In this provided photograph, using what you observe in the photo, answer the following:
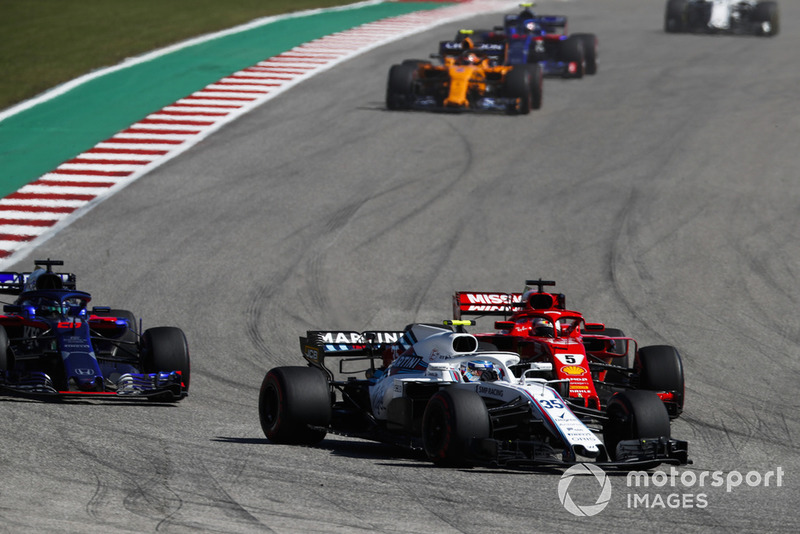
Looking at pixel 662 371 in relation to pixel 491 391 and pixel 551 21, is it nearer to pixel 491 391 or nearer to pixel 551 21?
pixel 491 391

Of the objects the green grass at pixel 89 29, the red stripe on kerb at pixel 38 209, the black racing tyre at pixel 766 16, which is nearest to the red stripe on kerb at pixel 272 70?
the green grass at pixel 89 29

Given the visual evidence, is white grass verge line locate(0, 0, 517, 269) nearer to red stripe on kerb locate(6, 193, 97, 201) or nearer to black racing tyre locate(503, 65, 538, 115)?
red stripe on kerb locate(6, 193, 97, 201)

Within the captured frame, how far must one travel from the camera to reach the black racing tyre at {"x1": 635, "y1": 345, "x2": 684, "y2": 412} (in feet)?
44.7

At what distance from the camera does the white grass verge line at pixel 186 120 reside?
21953 mm

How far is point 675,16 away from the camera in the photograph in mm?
39594

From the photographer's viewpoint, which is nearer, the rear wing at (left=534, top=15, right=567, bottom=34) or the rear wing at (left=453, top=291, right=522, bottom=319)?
the rear wing at (left=453, top=291, right=522, bottom=319)

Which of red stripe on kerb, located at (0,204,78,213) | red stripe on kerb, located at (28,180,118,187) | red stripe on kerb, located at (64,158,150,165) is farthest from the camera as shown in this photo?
red stripe on kerb, located at (64,158,150,165)

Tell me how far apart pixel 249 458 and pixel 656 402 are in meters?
3.64

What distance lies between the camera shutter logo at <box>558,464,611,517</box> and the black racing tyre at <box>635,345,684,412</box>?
3109mm

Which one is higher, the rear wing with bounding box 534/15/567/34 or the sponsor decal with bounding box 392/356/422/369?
the rear wing with bounding box 534/15/567/34

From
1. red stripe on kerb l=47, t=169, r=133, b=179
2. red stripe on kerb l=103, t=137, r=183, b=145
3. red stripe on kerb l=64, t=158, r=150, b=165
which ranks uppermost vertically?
red stripe on kerb l=103, t=137, r=183, b=145

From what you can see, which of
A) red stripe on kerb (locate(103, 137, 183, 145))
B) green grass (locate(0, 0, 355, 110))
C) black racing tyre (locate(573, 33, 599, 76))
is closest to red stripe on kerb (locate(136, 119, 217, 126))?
red stripe on kerb (locate(103, 137, 183, 145))

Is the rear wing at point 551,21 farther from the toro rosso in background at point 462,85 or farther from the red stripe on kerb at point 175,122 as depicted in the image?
the red stripe on kerb at point 175,122

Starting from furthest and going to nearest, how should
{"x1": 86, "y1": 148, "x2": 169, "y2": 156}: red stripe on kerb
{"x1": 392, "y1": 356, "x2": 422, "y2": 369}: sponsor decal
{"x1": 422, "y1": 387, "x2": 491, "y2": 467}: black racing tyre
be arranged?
1. {"x1": 86, "y1": 148, "x2": 169, "y2": 156}: red stripe on kerb
2. {"x1": 392, "y1": 356, "x2": 422, "y2": 369}: sponsor decal
3. {"x1": 422, "y1": 387, "x2": 491, "y2": 467}: black racing tyre
